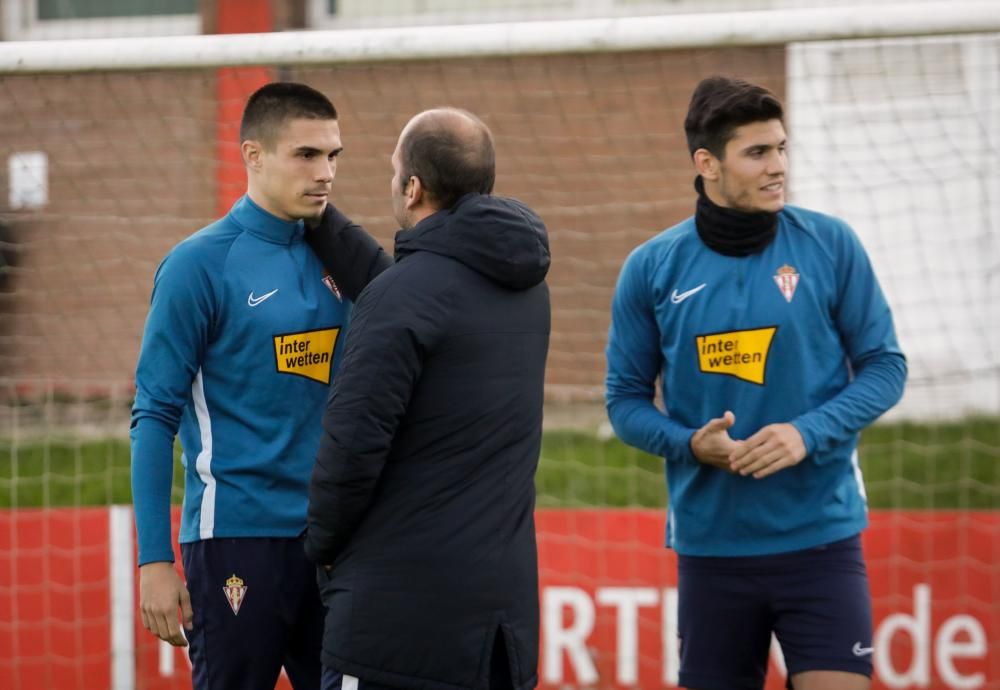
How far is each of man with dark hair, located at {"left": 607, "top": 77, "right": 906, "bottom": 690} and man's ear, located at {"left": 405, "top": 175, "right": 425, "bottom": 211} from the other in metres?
→ 0.86

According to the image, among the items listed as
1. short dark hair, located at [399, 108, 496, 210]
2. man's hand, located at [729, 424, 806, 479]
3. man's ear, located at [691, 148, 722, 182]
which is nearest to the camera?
short dark hair, located at [399, 108, 496, 210]

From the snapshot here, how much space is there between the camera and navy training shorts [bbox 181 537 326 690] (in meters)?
2.83

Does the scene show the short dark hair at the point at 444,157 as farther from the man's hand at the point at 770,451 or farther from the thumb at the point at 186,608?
the thumb at the point at 186,608

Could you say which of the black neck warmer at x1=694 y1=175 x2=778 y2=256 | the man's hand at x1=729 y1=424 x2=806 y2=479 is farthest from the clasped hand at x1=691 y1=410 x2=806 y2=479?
the black neck warmer at x1=694 y1=175 x2=778 y2=256

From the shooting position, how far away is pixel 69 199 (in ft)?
27.0

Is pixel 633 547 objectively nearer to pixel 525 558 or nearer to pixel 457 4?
pixel 525 558

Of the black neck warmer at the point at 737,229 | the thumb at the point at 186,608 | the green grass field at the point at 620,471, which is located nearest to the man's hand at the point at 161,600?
the thumb at the point at 186,608

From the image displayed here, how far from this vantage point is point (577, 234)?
783 cm

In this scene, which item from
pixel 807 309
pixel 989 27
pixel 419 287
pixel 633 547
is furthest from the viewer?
pixel 633 547

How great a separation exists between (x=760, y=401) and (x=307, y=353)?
1141 mm

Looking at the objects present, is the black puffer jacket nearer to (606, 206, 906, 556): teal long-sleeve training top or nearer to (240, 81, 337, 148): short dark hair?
(240, 81, 337, 148): short dark hair

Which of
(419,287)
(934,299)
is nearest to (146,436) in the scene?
(419,287)

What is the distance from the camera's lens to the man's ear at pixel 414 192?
2582mm

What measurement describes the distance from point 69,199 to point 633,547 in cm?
532
